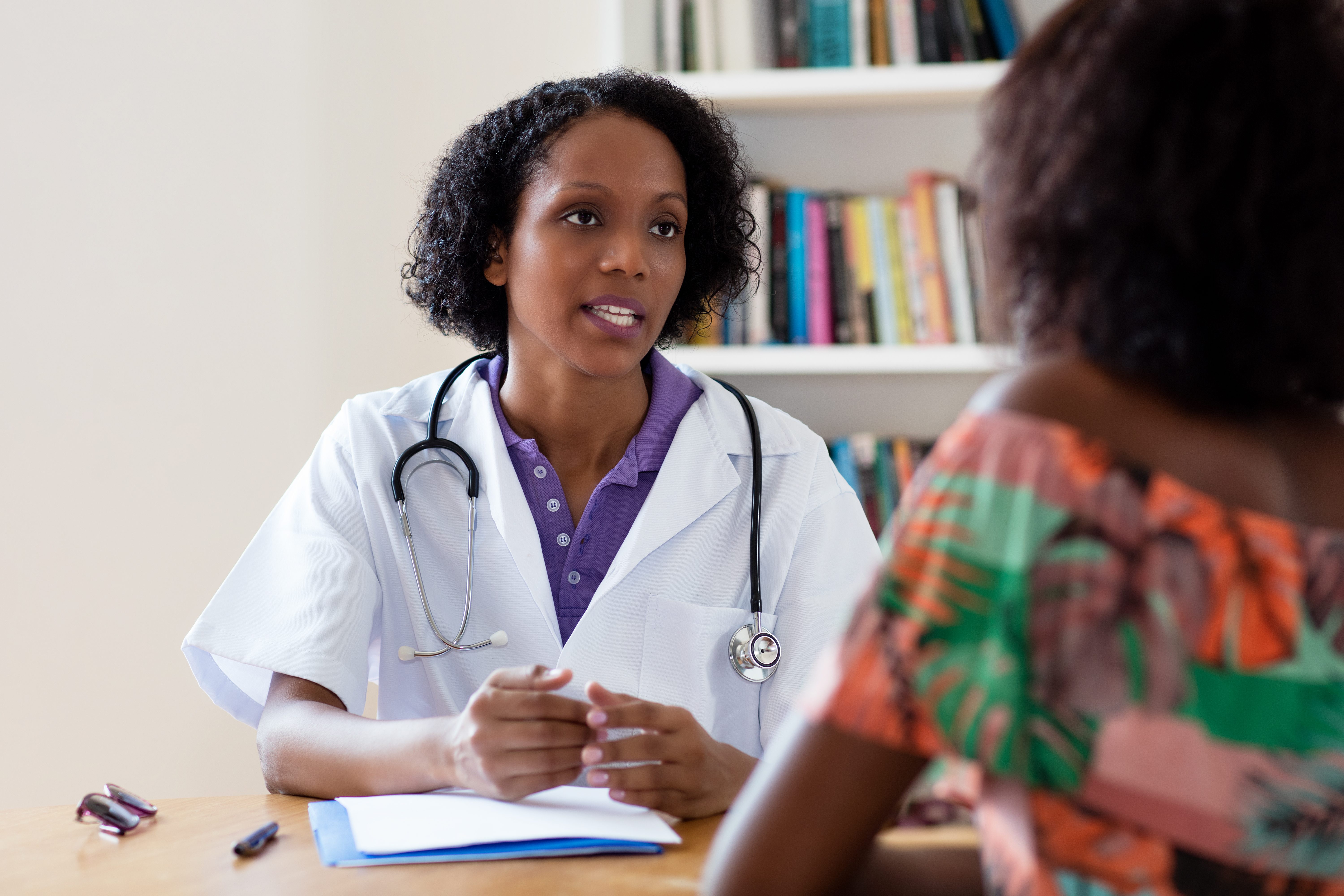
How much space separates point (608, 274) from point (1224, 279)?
2.95ft

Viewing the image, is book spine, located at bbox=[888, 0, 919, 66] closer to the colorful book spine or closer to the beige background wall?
the colorful book spine

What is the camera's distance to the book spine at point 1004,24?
189 centimetres

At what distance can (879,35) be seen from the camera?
6.28 ft

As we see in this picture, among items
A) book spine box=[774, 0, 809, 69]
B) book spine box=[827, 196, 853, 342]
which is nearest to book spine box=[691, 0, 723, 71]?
book spine box=[774, 0, 809, 69]

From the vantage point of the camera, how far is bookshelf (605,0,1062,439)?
1892 millimetres

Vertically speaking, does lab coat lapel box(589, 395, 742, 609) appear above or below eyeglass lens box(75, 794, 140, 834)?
above

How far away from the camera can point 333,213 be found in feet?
6.89

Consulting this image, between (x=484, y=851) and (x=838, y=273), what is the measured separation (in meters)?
1.31

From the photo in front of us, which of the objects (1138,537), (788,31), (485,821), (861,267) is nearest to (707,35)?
(788,31)

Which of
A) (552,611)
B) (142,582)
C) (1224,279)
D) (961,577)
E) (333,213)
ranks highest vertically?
(333,213)

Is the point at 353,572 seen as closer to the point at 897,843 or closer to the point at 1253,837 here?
the point at 897,843

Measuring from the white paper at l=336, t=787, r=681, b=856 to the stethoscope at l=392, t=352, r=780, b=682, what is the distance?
0.93 ft

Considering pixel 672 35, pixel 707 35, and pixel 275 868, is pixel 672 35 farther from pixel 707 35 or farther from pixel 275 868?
pixel 275 868

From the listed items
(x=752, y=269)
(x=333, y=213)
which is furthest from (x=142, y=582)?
(x=752, y=269)
